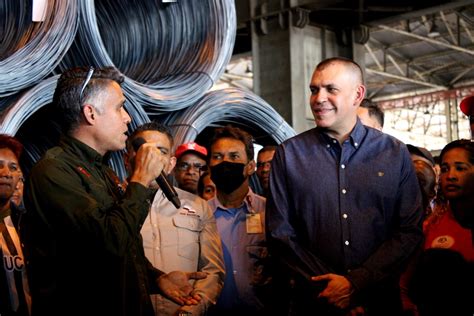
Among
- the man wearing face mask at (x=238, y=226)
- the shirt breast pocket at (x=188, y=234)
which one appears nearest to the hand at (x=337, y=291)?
the shirt breast pocket at (x=188, y=234)

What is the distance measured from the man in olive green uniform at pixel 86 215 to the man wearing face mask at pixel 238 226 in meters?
1.33

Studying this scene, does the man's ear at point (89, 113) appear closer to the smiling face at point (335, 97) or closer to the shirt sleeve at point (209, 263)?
the smiling face at point (335, 97)

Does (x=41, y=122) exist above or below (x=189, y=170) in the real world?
above

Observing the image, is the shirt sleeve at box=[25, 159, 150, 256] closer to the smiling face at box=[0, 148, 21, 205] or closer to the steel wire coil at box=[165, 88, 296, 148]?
the smiling face at box=[0, 148, 21, 205]

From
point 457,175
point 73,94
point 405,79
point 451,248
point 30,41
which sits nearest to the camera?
point 73,94

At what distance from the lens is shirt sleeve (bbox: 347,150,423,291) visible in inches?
128

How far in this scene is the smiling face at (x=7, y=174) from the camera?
13.2 ft

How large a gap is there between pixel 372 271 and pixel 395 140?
2.12 feet

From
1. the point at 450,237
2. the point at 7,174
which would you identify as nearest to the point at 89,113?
the point at 7,174

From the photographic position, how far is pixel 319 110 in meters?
3.46

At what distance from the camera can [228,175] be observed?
4.50 m

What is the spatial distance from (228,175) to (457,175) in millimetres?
1344

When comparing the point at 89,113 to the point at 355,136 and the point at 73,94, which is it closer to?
the point at 73,94

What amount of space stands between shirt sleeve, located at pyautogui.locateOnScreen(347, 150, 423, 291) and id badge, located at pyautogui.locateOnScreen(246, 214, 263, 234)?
1.18 metres
